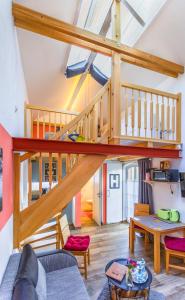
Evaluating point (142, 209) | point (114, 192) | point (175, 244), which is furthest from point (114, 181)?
point (175, 244)

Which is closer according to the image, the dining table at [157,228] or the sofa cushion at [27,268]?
the sofa cushion at [27,268]

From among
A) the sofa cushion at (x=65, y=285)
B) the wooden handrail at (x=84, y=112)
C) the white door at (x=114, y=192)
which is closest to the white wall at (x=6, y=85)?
the sofa cushion at (x=65, y=285)

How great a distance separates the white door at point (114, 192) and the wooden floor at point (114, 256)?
13.5 inches

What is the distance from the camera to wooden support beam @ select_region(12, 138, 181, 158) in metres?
2.26

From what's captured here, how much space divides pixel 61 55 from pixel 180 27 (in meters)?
2.23

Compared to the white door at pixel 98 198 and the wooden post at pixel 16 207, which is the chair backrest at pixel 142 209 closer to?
the white door at pixel 98 198

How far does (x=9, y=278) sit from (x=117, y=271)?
3.97 feet

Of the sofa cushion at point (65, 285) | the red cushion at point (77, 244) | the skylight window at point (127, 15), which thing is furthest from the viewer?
the skylight window at point (127, 15)

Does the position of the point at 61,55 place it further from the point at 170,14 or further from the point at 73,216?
the point at 73,216

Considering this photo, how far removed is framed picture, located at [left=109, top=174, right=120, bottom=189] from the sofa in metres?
3.35

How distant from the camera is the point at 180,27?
301cm

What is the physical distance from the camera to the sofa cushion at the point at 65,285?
1.85m

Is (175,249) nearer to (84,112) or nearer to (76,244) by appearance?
(76,244)

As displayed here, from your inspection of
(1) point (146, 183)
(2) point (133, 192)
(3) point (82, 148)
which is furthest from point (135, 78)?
(2) point (133, 192)
